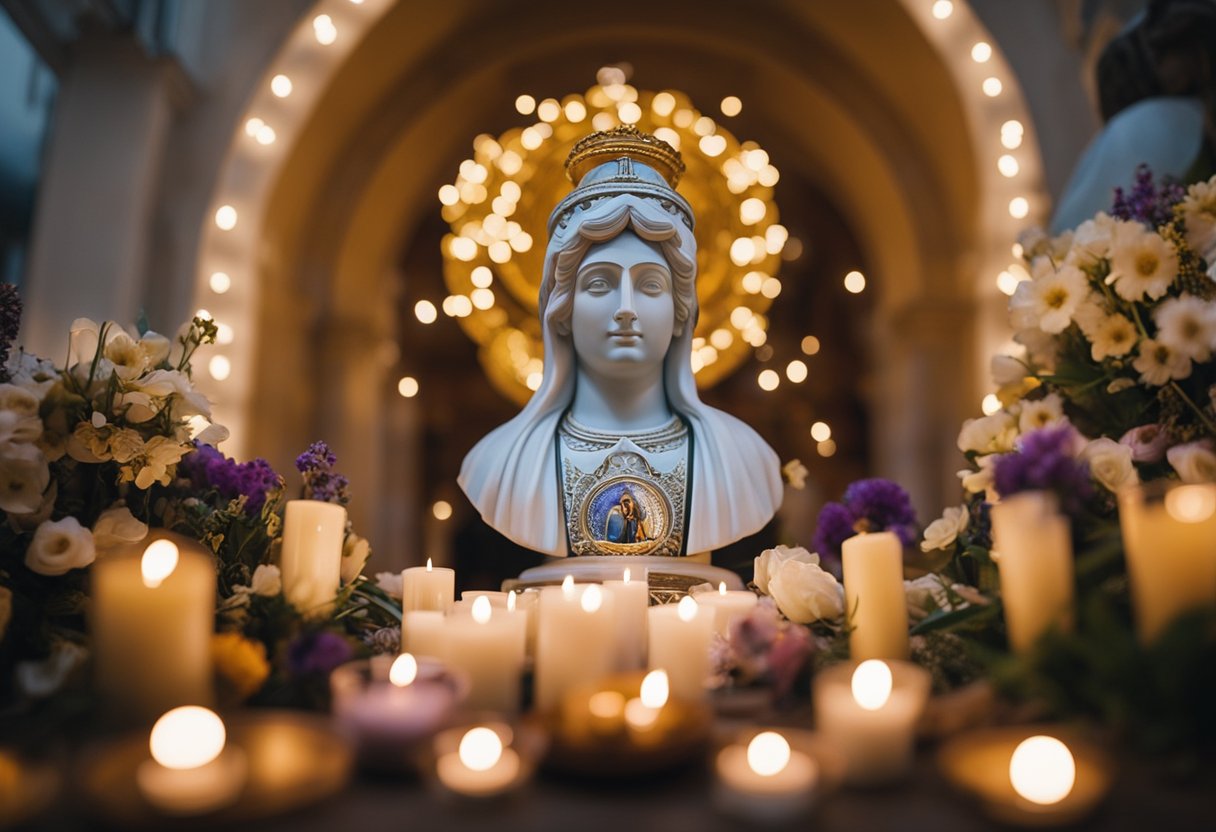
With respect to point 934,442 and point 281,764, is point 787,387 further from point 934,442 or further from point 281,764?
point 281,764

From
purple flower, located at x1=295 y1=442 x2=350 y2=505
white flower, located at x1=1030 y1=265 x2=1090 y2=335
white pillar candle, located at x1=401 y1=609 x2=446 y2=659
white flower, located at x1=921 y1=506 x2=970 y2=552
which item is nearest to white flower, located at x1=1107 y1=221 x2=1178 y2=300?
white flower, located at x1=1030 y1=265 x2=1090 y2=335

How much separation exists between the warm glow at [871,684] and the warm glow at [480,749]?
11.3 inches

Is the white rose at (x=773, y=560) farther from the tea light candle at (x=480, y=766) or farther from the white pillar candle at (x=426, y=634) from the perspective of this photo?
the tea light candle at (x=480, y=766)

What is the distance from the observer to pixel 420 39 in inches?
180

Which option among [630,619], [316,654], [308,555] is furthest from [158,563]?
[630,619]

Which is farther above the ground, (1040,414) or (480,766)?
(1040,414)

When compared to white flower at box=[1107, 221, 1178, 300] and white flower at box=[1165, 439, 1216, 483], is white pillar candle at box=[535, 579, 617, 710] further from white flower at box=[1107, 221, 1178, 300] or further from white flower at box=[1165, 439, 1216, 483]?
white flower at box=[1107, 221, 1178, 300]

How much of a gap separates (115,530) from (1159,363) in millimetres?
1208

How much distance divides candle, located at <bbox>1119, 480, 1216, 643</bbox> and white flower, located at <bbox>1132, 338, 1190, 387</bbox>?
1.10 feet

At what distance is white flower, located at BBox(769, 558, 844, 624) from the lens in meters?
1.15

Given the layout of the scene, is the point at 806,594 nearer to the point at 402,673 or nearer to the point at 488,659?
the point at 488,659

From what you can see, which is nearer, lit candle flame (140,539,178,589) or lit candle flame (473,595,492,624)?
lit candle flame (140,539,178,589)

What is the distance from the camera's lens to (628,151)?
180 centimetres

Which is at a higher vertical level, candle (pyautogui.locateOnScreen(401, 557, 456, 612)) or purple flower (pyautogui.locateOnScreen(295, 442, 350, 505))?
purple flower (pyautogui.locateOnScreen(295, 442, 350, 505))
